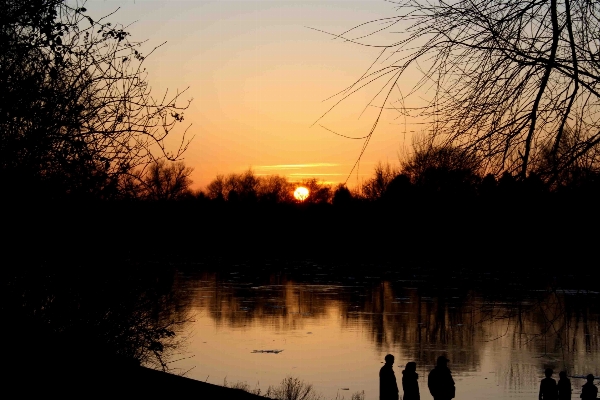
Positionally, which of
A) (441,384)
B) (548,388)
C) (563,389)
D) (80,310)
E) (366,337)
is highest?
(80,310)

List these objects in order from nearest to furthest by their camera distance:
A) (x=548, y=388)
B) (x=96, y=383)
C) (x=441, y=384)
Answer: (x=96, y=383), (x=441, y=384), (x=548, y=388)

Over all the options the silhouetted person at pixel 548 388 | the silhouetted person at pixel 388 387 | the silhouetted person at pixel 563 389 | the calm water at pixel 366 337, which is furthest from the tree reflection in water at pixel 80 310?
the silhouetted person at pixel 563 389

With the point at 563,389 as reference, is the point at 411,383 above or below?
above

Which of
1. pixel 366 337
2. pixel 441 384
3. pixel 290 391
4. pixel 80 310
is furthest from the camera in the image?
pixel 366 337

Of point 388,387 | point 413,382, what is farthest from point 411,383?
point 388,387

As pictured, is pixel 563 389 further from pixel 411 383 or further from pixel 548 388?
Answer: pixel 411 383

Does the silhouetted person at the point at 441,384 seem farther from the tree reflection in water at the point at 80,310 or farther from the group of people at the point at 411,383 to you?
the tree reflection in water at the point at 80,310

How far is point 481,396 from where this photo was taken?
89.5 feet

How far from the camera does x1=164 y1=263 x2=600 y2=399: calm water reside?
29.4 m

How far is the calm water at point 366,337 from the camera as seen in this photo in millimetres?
29375

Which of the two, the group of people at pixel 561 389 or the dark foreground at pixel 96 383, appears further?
the group of people at pixel 561 389

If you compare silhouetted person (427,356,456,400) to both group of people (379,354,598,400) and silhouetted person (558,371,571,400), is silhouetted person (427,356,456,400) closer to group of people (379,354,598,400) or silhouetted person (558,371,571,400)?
group of people (379,354,598,400)

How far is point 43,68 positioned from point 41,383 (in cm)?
398

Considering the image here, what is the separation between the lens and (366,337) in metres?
37.8
